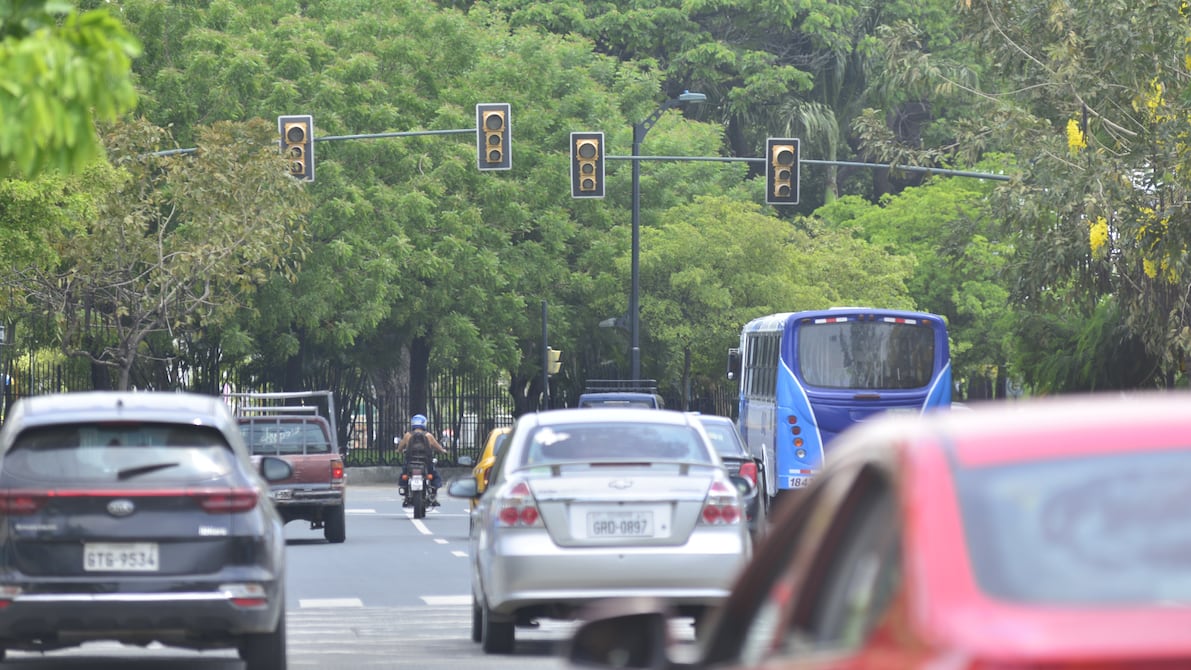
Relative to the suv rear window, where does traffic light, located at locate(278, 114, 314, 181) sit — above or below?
above

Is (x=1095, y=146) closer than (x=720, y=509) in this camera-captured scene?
No

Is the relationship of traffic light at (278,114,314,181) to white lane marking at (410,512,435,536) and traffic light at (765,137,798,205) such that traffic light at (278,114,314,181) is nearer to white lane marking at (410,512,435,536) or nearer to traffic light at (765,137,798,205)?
white lane marking at (410,512,435,536)

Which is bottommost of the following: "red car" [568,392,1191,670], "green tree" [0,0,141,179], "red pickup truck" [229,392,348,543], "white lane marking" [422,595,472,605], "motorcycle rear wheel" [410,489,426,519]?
"motorcycle rear wheel" [410,489,426,519]

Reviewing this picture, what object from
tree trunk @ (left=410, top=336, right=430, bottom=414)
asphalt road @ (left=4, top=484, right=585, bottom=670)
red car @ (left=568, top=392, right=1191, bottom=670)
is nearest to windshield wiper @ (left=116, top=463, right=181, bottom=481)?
asphalt road @ (left=4, top=484, right=585, bottom=670)

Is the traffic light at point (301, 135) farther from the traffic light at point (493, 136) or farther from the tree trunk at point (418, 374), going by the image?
the tree trunk at point (418, 374)

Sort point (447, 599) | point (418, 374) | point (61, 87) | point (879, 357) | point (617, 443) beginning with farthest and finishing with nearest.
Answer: point (418, 374) → point (879, 357) → point (447, 599) → point (617, 443) → point (61, 87)

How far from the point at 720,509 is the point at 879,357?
1920cm

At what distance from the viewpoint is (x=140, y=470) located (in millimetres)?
11531

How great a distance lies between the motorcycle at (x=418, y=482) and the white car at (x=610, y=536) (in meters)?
21.9

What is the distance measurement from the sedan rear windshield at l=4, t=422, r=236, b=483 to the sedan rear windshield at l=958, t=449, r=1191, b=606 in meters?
8.46

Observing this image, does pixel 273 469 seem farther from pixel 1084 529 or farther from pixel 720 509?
pixel 1084 529

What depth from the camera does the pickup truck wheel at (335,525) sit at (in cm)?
2827

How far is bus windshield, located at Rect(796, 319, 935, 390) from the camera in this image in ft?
105

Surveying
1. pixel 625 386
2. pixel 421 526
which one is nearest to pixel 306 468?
pixel 421 526
